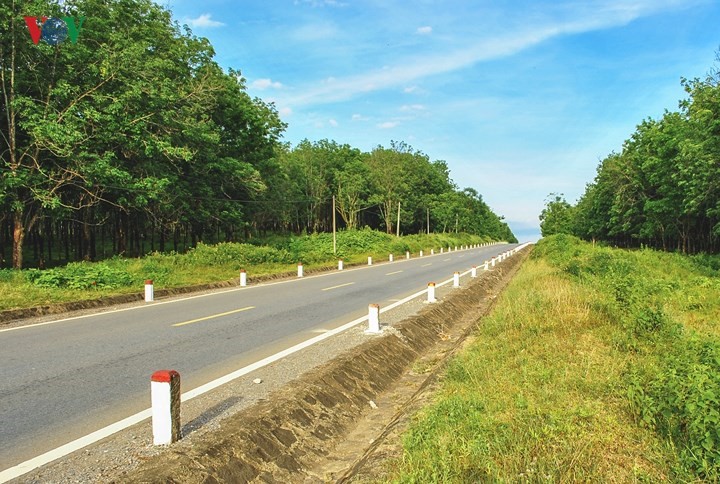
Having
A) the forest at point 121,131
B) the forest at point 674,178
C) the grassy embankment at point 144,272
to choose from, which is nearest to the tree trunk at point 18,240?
the forest at point 121,131

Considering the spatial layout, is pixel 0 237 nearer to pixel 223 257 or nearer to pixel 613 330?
pixel 223 257

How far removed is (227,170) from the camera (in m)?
33.8

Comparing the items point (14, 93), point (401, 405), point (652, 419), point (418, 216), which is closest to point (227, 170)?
point (14, 93)

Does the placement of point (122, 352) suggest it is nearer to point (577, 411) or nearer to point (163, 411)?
point (163, 411)

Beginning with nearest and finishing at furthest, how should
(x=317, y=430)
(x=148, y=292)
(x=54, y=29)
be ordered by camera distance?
(x=317, y=430) < (x=148, y=292) < (x=54, y=29)

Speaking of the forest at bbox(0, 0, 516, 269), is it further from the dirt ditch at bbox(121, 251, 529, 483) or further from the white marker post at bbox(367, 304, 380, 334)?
the dirt ditch at bbox(121, 251, 529, 483)

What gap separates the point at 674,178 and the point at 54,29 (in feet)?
124

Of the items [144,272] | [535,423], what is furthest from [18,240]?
[535,423]

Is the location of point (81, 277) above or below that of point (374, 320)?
above

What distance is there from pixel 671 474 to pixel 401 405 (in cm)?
314

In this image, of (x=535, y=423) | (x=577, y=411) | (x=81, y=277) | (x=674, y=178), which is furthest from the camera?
(x=674, y=178)

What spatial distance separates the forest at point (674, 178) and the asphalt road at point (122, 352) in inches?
855

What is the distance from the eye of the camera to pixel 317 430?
182 inches

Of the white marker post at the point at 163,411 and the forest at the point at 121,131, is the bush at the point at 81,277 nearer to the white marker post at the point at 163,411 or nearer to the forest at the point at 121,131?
the forest at the point at 121,131
